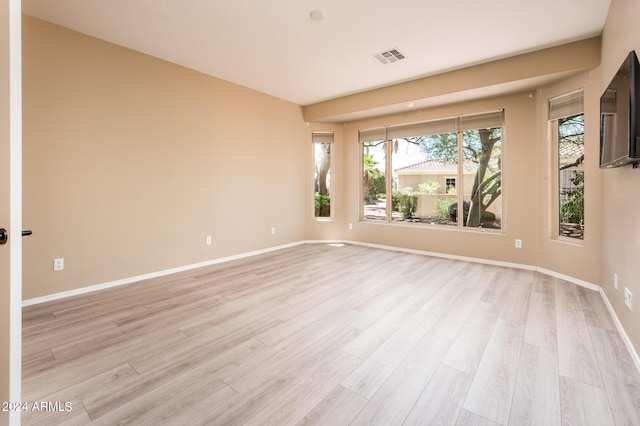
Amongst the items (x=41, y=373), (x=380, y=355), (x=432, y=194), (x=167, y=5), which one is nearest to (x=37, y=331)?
(x=41, y=373)

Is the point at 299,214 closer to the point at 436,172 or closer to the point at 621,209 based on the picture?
the point at 436,172

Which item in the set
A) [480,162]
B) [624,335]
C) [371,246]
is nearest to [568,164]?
[480,162]

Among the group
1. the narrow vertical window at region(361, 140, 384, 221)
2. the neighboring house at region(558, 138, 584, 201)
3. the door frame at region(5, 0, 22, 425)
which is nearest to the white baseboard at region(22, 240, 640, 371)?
the narrow vertical window at region(361, 140, 384, 221)

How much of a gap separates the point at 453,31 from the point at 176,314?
4113 mm

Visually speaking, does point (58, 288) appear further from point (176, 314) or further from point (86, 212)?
point (176, 314)

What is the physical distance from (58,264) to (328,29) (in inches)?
153

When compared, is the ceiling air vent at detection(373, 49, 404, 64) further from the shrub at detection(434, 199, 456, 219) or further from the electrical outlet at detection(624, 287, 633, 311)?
the electrical outlet at detection(624, 287, 633, 311)

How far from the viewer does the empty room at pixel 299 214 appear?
1.70 metres

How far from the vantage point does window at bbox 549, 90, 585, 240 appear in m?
3.70

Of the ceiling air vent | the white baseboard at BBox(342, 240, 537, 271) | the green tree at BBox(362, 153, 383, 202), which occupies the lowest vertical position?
the white baseboard at BBox(342, 240, 537, 271)

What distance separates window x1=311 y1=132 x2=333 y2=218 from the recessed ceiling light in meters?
3.36

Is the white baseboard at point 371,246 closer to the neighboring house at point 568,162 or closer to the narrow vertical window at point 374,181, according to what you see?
the narrow vertical window at point 374,181

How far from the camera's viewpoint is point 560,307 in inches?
116

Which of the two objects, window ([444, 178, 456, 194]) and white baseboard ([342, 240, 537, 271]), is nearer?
white baseboard ([342, 240, 537, 271])
